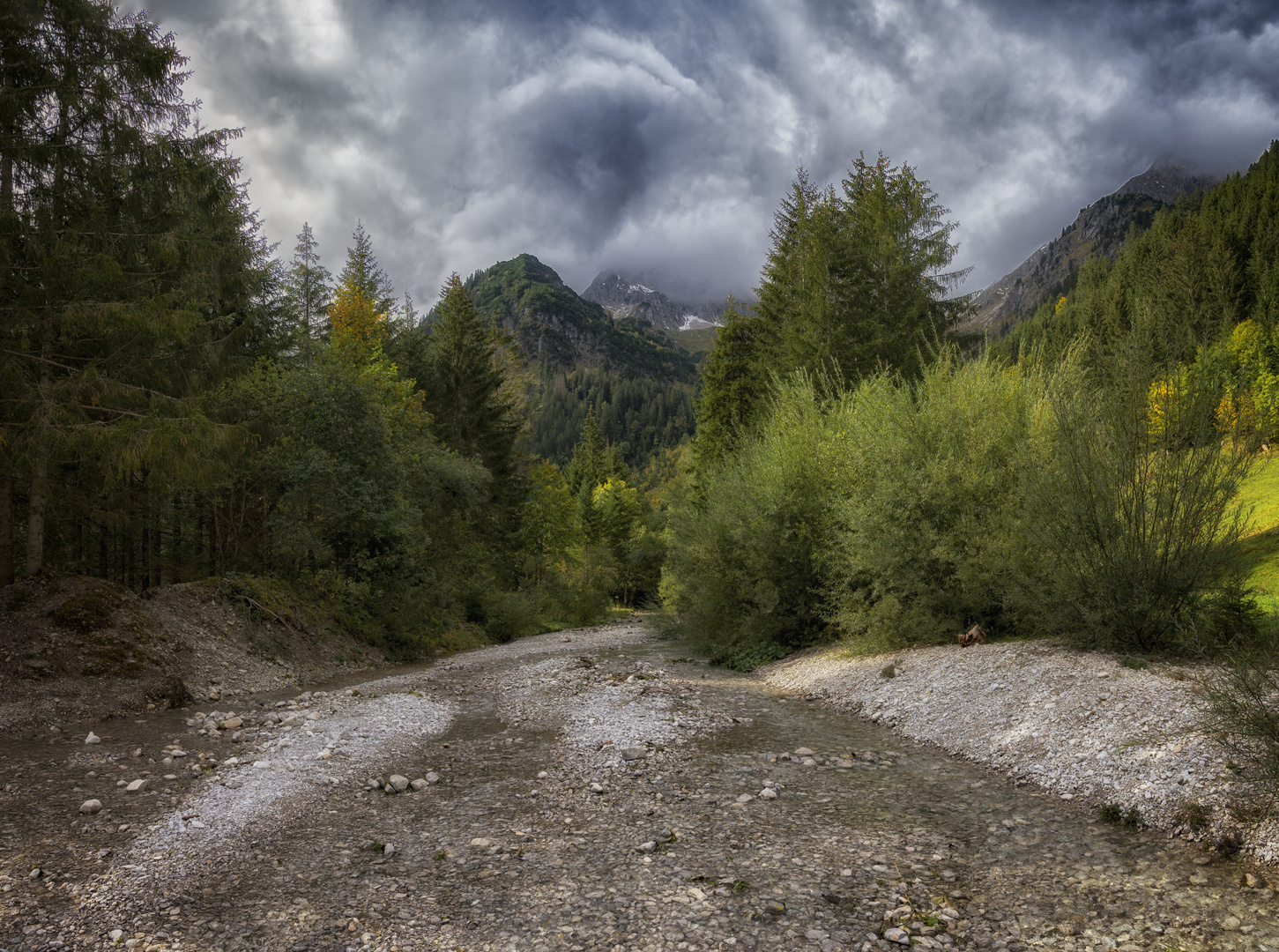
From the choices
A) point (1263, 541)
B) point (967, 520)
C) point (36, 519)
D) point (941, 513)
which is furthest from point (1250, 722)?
point (36, 519)

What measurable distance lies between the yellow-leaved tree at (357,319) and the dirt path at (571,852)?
23449 mm

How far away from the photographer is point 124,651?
1174cm

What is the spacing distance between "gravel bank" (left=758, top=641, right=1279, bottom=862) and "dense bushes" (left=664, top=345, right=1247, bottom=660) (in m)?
1.12

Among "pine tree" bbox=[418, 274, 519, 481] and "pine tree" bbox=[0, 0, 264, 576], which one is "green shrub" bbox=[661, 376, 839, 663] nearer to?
"pine tree" bbox=[0, 0, 264, 576]

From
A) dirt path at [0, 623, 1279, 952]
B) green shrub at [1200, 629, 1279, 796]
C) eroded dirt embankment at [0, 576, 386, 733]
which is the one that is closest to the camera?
dirt path at [0, 623, 1279, 952]

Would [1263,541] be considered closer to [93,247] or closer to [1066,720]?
[1066,720]

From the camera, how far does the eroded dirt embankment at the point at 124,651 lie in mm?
10219

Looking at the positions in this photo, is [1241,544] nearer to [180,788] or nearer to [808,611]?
[808,611]

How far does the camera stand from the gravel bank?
6.11 m

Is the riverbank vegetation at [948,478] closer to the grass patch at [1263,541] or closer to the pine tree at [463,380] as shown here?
the grass patch at [1263,541]

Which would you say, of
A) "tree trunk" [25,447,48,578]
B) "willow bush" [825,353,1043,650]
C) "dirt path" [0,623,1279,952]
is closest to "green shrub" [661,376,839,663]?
"willow bush" [825,353,1043,650]

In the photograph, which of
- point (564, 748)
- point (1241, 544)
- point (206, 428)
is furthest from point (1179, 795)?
point (206, 428)

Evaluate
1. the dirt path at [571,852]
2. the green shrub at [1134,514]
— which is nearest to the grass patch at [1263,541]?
the green shrub at [1134,514]

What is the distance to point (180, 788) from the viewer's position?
23.5 ft
